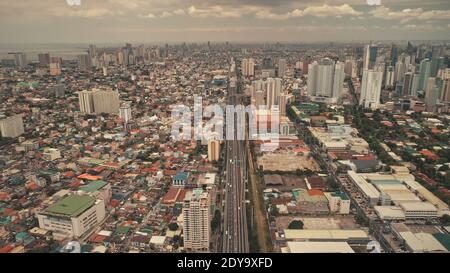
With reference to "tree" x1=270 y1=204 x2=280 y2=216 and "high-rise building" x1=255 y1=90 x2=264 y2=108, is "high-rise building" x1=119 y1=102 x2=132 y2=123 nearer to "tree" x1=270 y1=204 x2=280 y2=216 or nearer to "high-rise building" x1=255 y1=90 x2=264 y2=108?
"high-rise building" x1=255 y1=90 x2=264 y2=108

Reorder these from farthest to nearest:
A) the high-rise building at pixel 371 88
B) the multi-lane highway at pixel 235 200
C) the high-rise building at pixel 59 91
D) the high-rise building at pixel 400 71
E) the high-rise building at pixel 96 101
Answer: the high-rise building at pixel 371 88 < the high-rise building at pixel 400 71 < the high-rise building at pixel 96 101 < the high-rise building at pixel 59 91 < the multi-lane highway at pixel 235 200

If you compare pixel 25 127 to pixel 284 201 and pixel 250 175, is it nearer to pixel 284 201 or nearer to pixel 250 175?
pixel 250 175

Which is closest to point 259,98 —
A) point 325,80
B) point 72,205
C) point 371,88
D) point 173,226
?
point 325,80

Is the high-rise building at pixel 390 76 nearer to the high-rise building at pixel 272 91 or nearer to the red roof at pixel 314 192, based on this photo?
the high-rise building at pixel 272 91

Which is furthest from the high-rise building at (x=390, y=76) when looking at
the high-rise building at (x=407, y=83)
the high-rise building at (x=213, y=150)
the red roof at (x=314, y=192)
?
the high-rise building at (x=213, y=150)

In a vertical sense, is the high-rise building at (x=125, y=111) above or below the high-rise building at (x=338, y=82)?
below

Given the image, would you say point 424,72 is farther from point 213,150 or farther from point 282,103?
point 213,150

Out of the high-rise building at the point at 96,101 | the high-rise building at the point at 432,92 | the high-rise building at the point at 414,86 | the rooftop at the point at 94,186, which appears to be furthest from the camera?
the high-rise building at the point at 414,86
